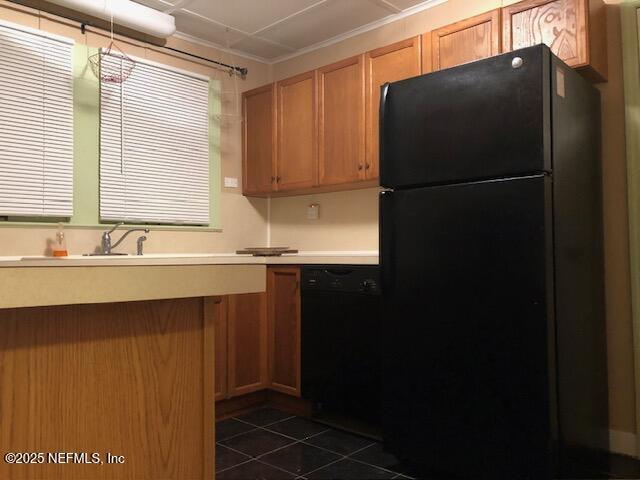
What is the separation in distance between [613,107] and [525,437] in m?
1.64

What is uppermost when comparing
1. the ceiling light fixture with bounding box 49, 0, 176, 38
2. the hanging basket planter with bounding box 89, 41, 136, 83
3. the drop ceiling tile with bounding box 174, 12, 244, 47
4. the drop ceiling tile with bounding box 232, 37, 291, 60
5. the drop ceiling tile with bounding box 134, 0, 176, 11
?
the drop ceiling tile with bounding box 232, 37, 291, 60

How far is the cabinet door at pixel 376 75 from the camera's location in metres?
2.88

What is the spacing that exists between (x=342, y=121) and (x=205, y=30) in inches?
46.9

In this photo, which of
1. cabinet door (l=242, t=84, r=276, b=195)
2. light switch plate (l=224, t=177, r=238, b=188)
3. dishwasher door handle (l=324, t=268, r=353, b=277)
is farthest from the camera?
light switch plate (l=224, t=177, r=238, b=188)

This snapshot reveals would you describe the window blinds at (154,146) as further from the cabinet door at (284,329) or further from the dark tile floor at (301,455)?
the dark tile floor at (301,455)

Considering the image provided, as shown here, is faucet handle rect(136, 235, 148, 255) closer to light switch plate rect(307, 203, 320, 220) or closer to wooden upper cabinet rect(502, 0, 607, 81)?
light switch plate rect(307, 203, 320, 220)

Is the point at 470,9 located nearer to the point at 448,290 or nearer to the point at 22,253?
the point at 448,290

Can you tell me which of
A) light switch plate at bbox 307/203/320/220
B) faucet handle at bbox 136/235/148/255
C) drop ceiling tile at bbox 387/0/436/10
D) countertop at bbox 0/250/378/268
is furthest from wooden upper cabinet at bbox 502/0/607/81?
faucet handle at bbox 136/235/148/255

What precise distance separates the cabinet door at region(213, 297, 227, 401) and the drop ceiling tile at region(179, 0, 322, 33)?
180 centimetres

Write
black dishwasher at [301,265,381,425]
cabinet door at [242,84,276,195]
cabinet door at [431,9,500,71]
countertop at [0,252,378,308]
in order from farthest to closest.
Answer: cabinet door at [242,84,276,195], black dishwasher at [301,265,381,425], cabinet door at [431,9,500,71], countertop at [0,252,378,308]

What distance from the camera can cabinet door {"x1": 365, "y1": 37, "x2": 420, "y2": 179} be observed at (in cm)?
288

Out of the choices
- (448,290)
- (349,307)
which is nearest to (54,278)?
(448,290)

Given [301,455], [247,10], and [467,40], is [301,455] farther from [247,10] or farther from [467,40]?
[247,10]

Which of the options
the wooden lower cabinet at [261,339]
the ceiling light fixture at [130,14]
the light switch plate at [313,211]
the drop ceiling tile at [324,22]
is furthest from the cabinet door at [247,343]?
the drop ceiling tile at [324,22]
